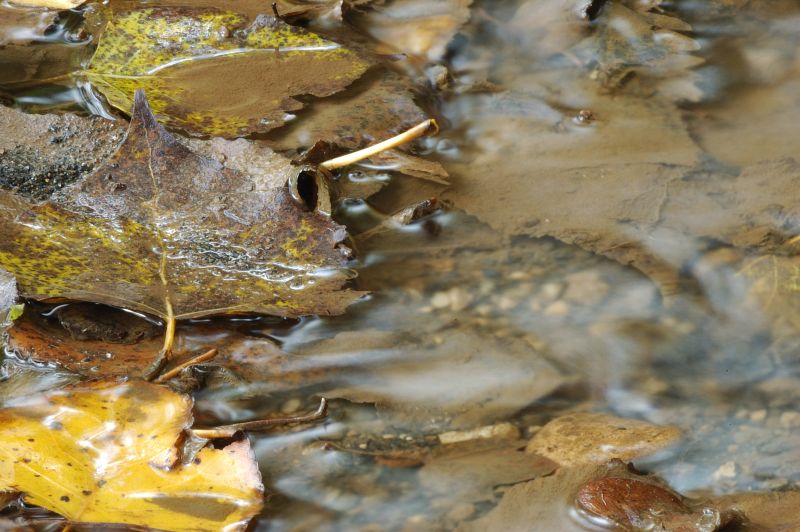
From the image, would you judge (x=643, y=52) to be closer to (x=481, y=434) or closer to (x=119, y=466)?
(x=481, y=434)

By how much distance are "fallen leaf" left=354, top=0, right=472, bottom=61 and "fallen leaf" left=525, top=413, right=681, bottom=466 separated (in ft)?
4.29

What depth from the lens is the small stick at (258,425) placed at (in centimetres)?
154

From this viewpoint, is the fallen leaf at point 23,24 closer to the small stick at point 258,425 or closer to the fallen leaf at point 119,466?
the fallen leaf at point 119,466

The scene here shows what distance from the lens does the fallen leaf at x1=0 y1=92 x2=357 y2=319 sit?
5.77ft

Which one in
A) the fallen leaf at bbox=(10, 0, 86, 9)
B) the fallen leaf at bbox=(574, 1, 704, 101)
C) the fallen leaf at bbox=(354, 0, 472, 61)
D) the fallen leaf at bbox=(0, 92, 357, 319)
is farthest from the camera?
the fallen leaf at bbox=(10, 0, 86, 9)

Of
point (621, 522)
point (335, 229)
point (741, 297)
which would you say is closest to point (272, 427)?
point (335, 229)

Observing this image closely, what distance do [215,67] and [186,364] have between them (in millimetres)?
1073

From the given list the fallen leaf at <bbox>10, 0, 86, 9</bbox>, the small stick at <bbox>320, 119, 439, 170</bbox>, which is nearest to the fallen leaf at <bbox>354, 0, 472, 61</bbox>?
the small stick at <bbox>320, 119, 439, 170</bbox>

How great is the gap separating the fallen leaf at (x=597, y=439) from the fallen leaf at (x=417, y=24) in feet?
4.29

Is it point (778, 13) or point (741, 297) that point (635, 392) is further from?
point (778, 13)

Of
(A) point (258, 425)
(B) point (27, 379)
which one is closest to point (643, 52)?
(A) point (258, 425)

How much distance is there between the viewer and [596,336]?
188 centimetres

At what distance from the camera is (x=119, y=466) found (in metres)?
1.51

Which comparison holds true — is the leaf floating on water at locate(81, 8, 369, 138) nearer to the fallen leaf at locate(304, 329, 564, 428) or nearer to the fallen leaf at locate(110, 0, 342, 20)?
the fallen leaf at locate(110, 0, 342, 20)
